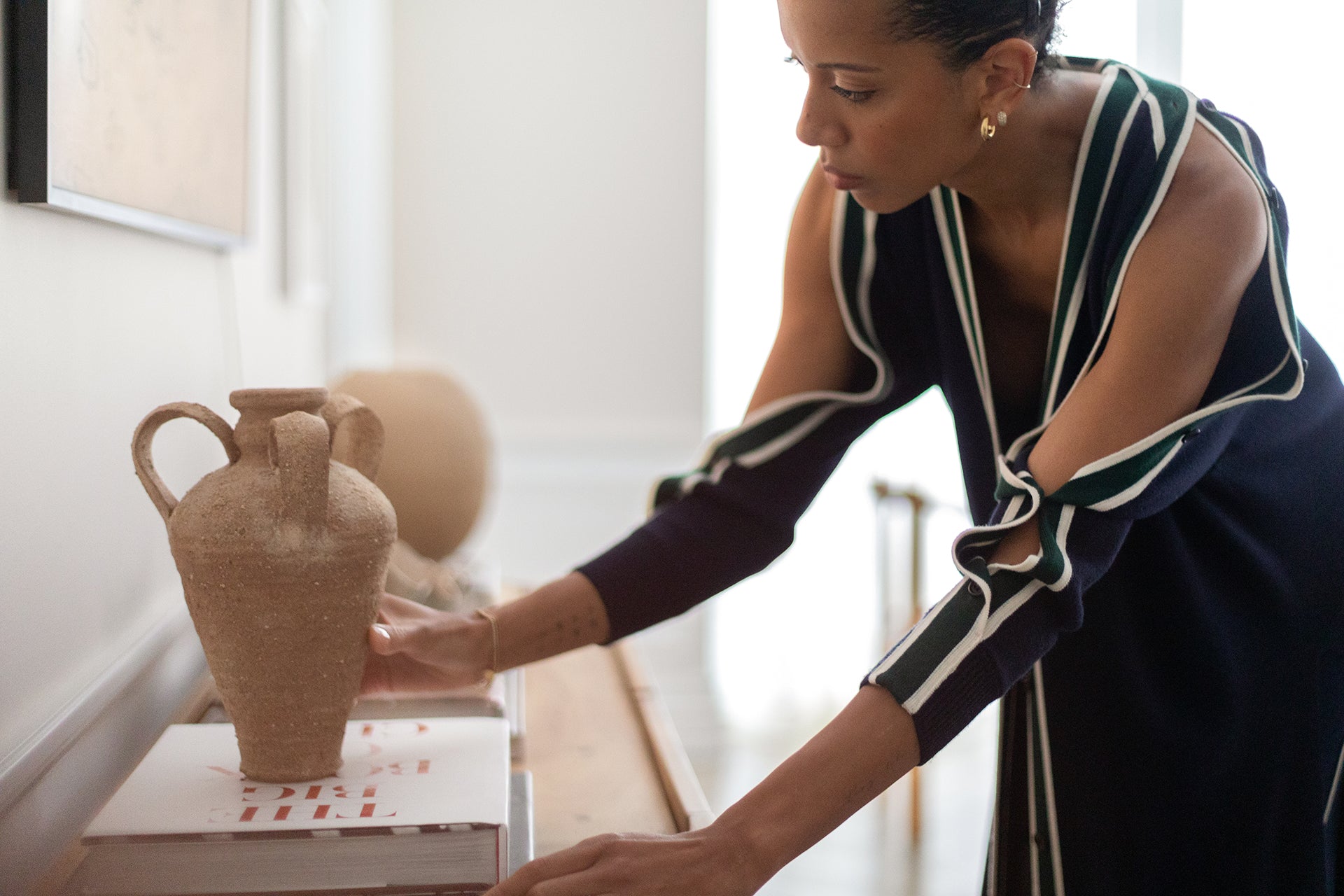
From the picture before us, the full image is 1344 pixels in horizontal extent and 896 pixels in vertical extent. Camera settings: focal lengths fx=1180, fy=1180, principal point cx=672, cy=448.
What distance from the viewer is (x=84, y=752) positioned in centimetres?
94

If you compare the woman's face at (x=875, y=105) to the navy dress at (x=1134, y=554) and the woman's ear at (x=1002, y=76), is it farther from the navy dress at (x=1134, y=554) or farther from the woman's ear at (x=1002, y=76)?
the navy dress at (x=1134, y=554)

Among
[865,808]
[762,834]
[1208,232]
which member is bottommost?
[865,808]

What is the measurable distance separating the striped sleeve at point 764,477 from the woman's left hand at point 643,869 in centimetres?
38

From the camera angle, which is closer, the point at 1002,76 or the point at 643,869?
the point at 643,869

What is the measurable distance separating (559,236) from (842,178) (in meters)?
2.94

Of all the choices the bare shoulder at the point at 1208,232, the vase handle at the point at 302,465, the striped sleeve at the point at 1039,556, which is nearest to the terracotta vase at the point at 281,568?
the vase handle at the point at 302,465

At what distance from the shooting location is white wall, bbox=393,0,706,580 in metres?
3.74

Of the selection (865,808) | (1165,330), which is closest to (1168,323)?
(1165,330)

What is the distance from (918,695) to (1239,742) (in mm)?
435

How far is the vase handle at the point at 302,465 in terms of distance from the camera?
76cm

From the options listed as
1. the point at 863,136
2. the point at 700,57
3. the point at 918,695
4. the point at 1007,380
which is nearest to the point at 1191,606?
the point at 1007,380

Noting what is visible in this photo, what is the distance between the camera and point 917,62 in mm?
860

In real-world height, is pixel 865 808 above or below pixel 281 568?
below

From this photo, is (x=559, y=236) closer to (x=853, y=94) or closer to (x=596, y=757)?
(x=596, y=757)
